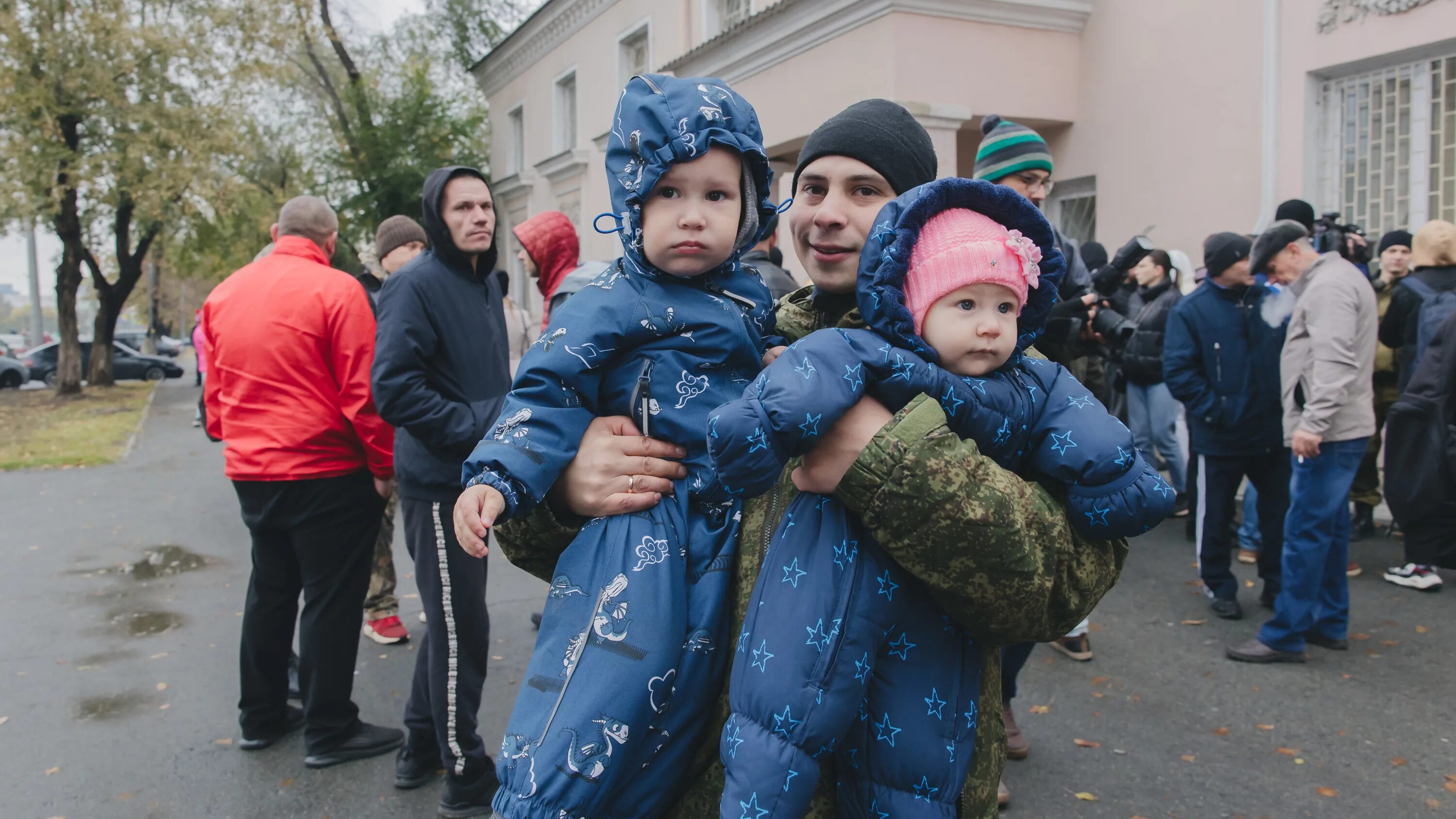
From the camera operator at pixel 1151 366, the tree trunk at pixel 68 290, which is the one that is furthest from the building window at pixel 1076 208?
the tree trunk at pixel 68 290

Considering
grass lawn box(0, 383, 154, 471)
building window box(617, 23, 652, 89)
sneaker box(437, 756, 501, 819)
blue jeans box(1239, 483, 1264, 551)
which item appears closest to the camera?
sneaker box(437, 756, 501, 819)

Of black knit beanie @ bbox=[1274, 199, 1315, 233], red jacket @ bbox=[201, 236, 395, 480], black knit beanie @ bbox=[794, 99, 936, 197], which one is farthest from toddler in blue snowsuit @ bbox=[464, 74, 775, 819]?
black knit beanie @ bbox=[1274, 199, 1315, 233]

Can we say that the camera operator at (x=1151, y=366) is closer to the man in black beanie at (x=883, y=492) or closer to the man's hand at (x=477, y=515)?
the man in black beanie at (x=883, y=492)

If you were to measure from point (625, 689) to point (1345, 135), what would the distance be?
9.16m

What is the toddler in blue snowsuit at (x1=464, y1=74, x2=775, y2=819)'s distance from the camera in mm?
1506

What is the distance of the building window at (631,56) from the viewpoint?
56.8 feet

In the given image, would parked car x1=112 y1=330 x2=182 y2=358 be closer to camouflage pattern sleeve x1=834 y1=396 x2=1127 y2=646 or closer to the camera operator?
the camera operator

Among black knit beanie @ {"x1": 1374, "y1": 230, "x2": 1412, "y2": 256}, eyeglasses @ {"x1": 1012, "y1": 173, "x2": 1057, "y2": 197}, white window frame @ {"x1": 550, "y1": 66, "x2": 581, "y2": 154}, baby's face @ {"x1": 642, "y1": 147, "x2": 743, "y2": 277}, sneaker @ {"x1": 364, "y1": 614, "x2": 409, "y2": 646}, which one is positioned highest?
white window frame @ {"x1": 550, "y1": 66, "x2": 581, "y2": 154}

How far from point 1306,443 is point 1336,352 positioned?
0.50 m

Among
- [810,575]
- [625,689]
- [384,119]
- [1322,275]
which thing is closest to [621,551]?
[625,689]

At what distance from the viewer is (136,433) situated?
53.0 ft

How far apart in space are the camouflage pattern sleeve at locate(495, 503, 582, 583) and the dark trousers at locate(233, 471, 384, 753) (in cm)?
248

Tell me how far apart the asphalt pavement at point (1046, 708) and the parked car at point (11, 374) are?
26.5m

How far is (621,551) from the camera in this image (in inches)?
63.1
